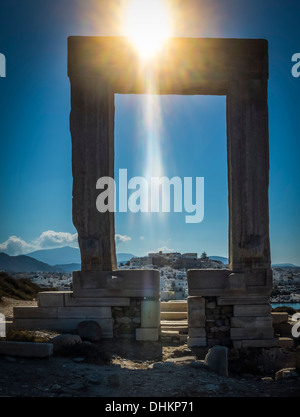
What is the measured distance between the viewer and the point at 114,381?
5.35 meters

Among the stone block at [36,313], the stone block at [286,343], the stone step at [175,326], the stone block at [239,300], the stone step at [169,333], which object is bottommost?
the stone block at [286,343]

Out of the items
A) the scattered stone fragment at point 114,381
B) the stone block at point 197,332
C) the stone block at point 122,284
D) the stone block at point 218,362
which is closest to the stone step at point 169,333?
the stone block at point 197,332

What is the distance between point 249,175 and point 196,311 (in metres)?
3.16

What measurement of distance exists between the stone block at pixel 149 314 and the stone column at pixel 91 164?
1.13 m

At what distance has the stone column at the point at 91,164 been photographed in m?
9.10

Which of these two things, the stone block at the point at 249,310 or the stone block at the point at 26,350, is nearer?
the stone block at the point at 26,350

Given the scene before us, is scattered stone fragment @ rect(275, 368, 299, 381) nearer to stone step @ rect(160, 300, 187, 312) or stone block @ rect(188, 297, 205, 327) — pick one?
stone block @ rect(188, 297, 205, 327)

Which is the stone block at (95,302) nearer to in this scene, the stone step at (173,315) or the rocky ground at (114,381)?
the rocky ground at (114,381)

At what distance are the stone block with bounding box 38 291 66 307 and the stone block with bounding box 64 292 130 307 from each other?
4.3 inches

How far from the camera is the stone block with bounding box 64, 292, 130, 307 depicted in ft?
29.3

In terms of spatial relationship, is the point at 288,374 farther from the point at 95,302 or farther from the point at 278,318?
the point at 95,302

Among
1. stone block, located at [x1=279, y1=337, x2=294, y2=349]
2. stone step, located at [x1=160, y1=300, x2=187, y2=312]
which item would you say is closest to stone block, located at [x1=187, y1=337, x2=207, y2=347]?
stone block, located at [x1=279, y1=337, x2=294, y2=349]

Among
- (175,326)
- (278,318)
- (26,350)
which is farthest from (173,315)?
(26,350)
